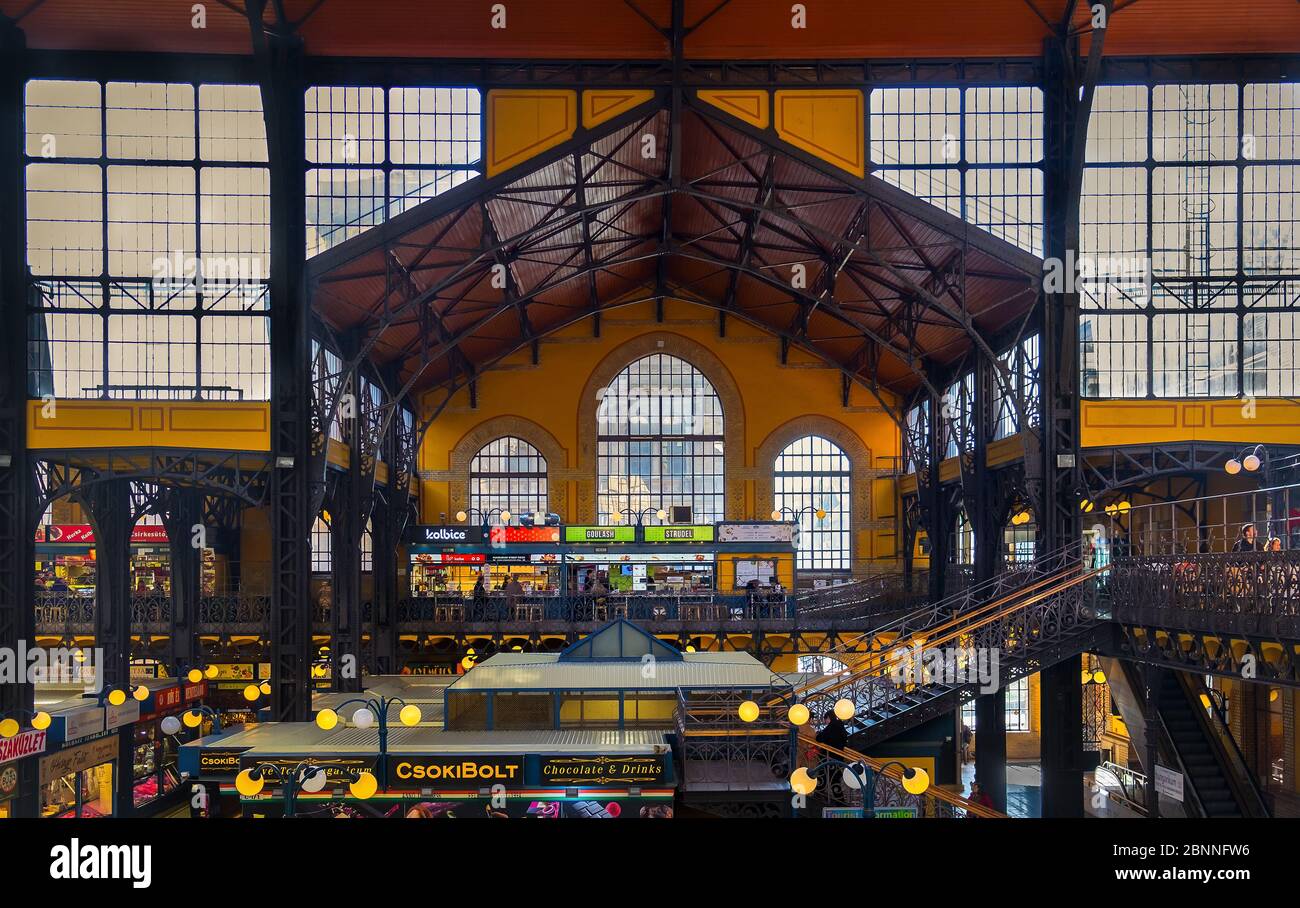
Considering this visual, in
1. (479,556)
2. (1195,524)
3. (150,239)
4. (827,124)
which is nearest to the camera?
(150,239)

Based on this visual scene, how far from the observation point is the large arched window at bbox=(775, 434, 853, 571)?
44.2 m

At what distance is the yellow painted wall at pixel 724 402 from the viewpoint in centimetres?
4394

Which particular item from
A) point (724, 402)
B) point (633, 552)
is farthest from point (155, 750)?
point (724, 402)

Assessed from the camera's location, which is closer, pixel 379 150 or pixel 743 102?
pixel 743 102

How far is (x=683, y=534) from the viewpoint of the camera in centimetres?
3725

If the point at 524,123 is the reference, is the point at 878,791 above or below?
below

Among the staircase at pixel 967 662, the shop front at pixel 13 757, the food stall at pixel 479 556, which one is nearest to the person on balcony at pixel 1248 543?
the staircase at pixel 967 662

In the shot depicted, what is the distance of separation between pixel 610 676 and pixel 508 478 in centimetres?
2442

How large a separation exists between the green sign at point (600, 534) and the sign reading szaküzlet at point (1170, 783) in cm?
2167

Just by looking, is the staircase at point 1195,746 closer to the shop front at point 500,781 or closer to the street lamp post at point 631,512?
the shop front at point 500,781

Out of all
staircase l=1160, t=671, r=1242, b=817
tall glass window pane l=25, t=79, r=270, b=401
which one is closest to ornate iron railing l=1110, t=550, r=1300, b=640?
staircase l=1160, t=671, r=1242, b=817

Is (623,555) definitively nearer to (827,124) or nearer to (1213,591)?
(827,124)

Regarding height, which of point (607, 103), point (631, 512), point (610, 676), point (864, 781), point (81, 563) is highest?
point (607, 103)
